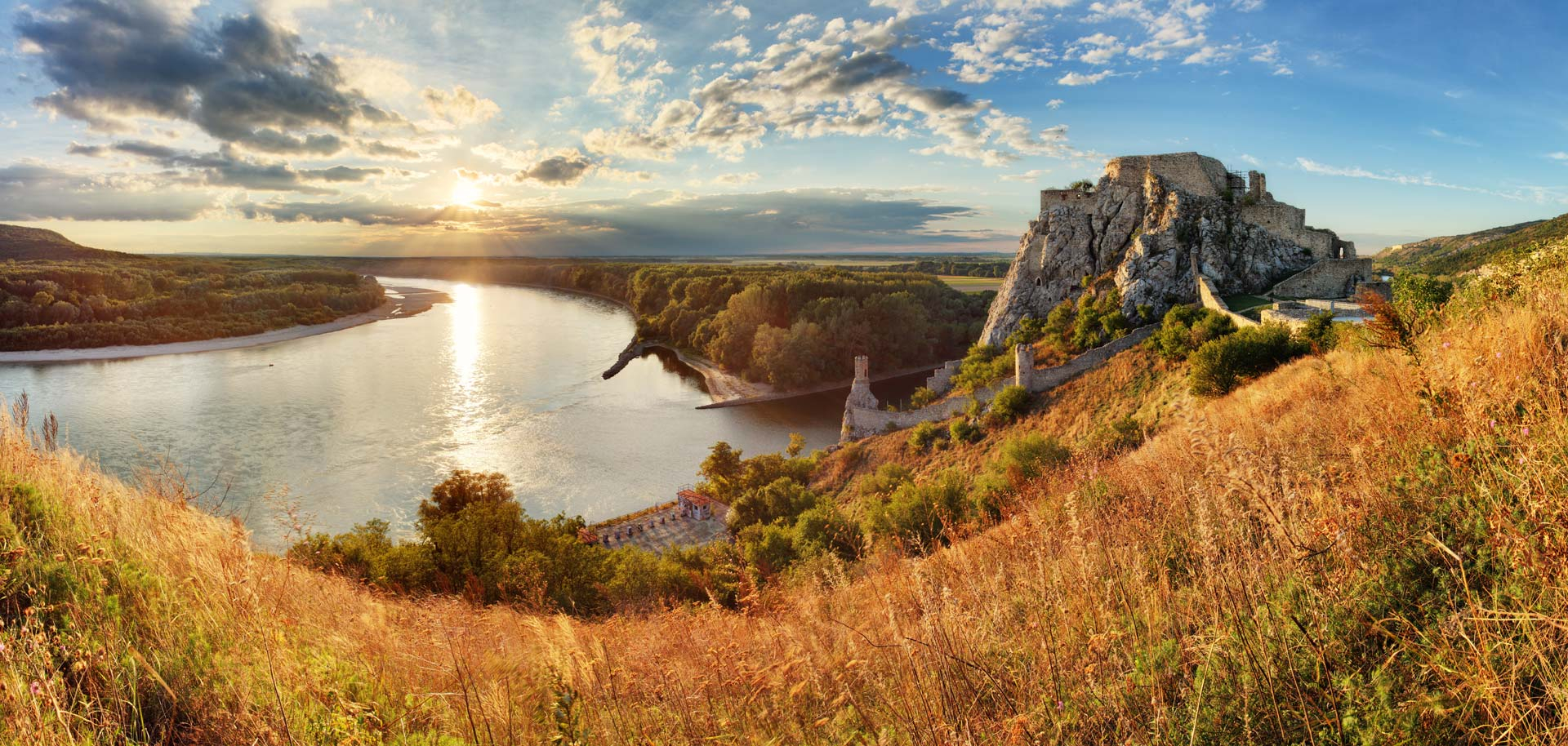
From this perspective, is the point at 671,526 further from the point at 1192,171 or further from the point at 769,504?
the point at 1192,171

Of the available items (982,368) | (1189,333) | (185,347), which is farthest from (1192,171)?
(185,347)

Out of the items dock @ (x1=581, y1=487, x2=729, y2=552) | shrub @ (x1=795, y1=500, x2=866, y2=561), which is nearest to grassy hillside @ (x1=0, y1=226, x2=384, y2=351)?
dock @ (x1=581, y1=487, x2=729, y2=552)

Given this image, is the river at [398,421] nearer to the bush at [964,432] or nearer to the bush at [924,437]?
the bush at [924,437]

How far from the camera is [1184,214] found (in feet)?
80.6

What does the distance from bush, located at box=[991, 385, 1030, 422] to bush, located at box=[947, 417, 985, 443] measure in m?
0.78

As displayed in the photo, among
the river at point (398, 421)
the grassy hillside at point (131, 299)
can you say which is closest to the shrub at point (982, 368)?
the river at point (398, 421)

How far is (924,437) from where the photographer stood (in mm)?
24031

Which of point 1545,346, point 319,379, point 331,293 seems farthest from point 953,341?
point 331,293

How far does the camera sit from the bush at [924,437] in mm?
23672

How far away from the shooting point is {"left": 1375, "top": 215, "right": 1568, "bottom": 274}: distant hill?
23.4 metres

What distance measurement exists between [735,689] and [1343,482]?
11.7 feet

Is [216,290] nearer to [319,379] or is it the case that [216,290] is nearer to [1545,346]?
[319,379]

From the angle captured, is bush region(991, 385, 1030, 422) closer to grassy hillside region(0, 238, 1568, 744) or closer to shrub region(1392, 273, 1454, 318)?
shrub region(1392, 273, 1454, 318)

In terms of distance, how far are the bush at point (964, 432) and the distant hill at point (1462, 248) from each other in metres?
13.3
